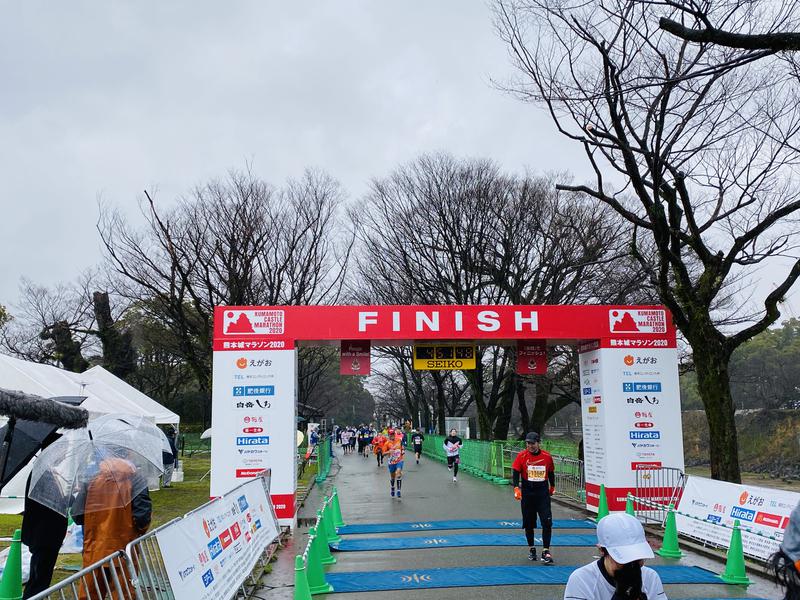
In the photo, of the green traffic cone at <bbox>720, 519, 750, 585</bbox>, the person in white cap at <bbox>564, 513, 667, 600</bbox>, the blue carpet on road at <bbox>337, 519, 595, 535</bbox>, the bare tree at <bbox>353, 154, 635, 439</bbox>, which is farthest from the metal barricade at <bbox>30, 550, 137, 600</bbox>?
the bare tree at <bbox>353, 154, 635, 439</bbox>

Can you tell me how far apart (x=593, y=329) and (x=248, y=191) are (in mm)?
14813

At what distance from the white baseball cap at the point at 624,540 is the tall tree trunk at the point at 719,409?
36.3 feet

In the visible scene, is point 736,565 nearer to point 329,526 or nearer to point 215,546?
point 329,526

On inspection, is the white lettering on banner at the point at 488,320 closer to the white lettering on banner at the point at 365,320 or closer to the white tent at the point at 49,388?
the white lettering on banner at the point at 365,320

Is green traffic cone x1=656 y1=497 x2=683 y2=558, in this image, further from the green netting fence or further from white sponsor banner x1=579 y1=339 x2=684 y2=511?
the green netting fence

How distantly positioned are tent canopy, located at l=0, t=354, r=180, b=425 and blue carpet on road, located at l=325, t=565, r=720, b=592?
5989mm

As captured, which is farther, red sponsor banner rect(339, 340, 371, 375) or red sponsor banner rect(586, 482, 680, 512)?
red sponsor banner rect(339, 340, 371, 375)

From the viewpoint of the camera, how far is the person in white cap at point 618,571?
125 inches

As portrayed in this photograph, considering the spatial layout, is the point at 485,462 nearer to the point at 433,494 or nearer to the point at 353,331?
the point at 433,494

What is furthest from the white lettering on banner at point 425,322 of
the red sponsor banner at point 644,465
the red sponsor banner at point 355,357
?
the red sponsor banner at point 644,465

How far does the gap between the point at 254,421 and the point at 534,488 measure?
6.61 metres

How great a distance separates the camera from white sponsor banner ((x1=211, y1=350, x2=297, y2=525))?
46.0 ft

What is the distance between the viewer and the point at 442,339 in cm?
1499

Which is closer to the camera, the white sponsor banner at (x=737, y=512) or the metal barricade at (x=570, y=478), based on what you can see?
the white sponsor banner at (x=737, y=512)
